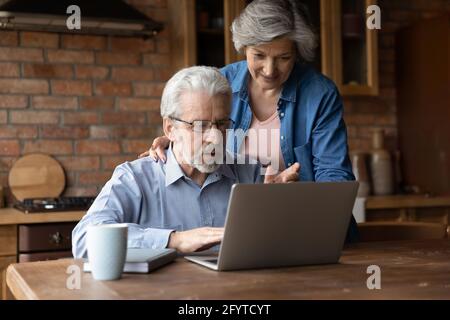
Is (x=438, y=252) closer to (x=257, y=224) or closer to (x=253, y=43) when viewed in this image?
(x=257, y=224)

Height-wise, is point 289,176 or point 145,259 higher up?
point 289,176

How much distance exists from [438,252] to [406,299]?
66 cm

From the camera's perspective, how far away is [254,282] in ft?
4.80

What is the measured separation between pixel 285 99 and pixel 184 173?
0.58 meters

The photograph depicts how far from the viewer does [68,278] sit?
4.90 feet

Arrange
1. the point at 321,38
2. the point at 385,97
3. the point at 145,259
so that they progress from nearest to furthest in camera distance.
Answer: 1. the point at 145,259
2. the point at 321,38
3. the point at 385,97

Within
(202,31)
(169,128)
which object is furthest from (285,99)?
(202,31)

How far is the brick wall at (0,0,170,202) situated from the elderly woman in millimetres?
1428

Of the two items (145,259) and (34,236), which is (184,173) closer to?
(145,259)

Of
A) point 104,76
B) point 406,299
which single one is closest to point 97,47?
point 104,76

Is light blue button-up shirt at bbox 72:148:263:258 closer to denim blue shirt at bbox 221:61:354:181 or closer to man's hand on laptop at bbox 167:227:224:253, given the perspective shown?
man's hand on laptop at bbox 167:227:224:253

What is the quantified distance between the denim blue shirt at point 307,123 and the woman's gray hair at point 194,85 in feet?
1.40

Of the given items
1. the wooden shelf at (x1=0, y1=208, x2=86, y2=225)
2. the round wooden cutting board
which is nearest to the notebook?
the wooden shelf at (x1=0, y1=208, x2=86, y2=225)

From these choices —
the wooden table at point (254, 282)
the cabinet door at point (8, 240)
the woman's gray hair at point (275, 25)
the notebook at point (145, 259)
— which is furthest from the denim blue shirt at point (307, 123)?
the cabinet door at point (8, 240)
